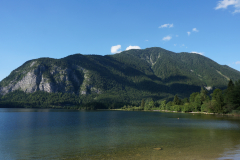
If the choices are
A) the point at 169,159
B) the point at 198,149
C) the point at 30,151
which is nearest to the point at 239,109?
the point at 198,149

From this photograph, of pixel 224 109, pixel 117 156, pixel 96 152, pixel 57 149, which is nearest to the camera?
pixel 117 156

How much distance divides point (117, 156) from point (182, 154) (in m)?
9.56

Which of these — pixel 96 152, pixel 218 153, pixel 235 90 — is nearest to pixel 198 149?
A: pixel 218 153

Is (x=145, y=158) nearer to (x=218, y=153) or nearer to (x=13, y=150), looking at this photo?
(x=218, y=153)

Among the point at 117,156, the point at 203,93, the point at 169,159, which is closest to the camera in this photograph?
the point at 169,159

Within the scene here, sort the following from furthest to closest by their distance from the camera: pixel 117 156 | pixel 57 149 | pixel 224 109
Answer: pixel 224 109
pixel 57 149
pixel 117 156

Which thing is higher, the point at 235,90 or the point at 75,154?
the point at 235,90

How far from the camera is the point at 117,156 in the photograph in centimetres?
2666

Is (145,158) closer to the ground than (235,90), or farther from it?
closer to the ground

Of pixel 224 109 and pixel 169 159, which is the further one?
pixel 224 109

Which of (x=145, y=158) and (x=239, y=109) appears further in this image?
(x=239, y=109)

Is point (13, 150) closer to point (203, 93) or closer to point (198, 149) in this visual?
point (198, 149)

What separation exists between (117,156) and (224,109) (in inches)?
4460

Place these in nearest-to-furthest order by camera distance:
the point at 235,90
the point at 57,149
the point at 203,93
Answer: the point at 57,149
the point at 235,90
the point at 203,93
